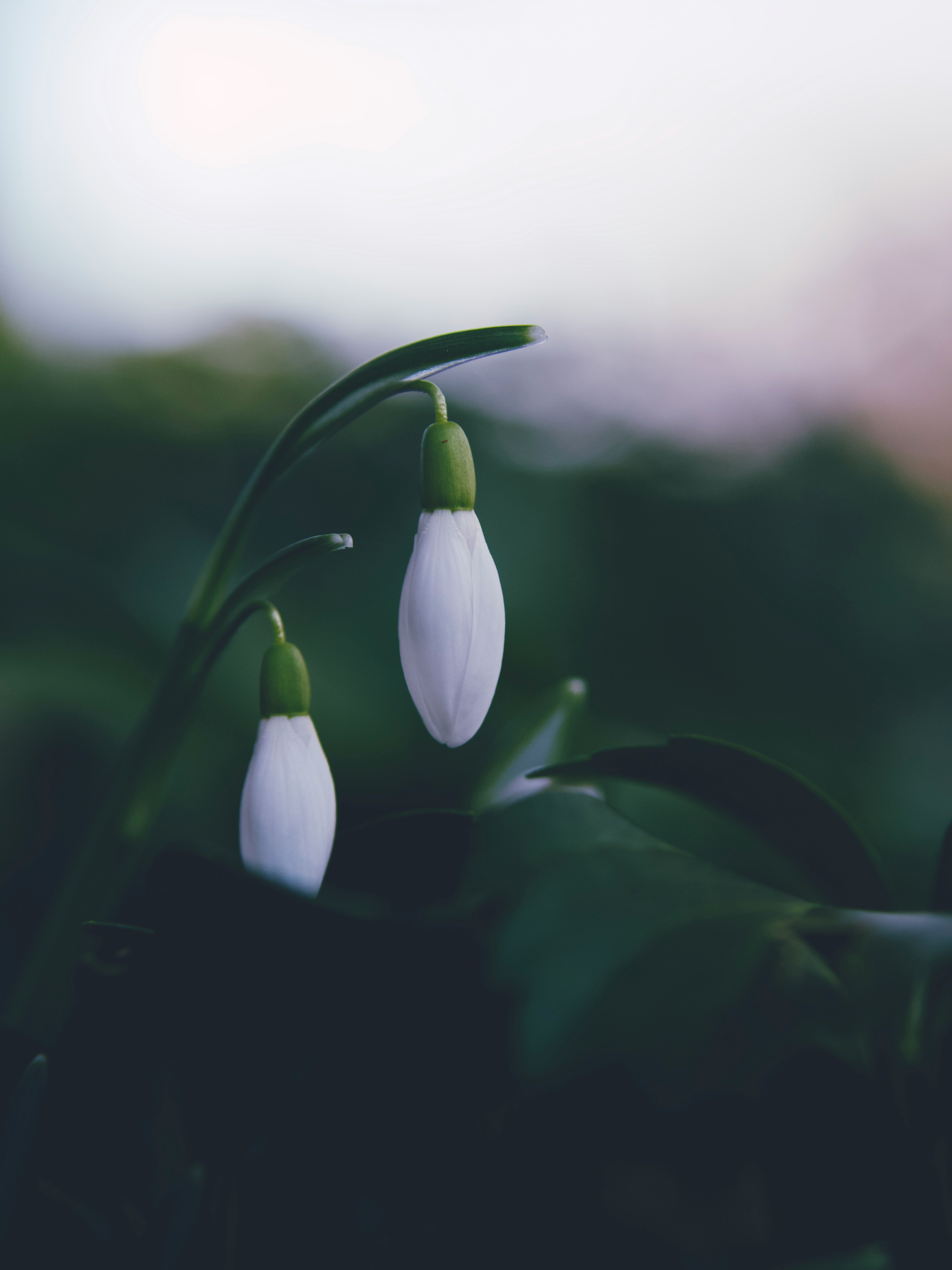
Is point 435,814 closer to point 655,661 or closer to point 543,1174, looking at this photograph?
point 543,1174

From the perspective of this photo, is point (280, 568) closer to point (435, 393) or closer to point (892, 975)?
point (435, 393)

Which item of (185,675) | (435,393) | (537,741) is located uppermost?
(435,393)

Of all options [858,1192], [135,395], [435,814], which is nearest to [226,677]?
[135,395]

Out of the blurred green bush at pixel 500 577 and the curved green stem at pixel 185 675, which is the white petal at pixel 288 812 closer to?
the curved green stem at pixel 185 675

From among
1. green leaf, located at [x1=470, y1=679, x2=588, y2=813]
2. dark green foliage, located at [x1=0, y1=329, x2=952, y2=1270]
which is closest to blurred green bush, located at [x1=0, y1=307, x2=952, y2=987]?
green leaf, located at [x1=470, y1=679, x2=588, y2=813]

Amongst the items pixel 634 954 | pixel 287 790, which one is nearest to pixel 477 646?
pixel 287 790

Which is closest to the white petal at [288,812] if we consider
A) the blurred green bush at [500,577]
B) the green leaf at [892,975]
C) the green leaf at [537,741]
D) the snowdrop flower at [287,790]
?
the snowdrop flower at [287,790]
